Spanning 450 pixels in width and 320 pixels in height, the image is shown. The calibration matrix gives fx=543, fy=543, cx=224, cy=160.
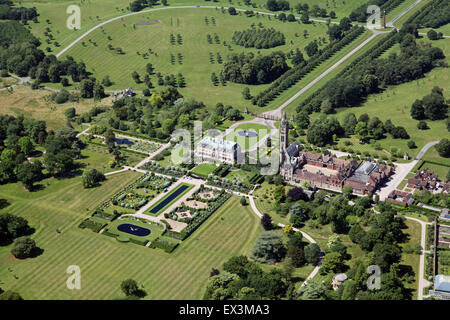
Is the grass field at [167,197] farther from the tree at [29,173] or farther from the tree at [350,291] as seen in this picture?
the tree at [350,291]

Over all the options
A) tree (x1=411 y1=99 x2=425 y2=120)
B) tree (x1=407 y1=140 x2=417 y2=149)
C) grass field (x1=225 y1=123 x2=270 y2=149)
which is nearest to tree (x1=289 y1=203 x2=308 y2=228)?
grass field (x1=225 y1=123 x2=270 y2=149)

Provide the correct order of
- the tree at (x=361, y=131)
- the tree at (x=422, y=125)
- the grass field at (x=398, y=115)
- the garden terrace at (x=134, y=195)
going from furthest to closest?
the tree at (x=422, y=125), the tree at (x=361, y=131), the grass field at (x=398, y=115), the garden terrace at (x=134, y=195)

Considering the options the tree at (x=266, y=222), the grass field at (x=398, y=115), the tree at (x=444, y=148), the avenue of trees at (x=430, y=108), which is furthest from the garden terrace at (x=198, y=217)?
the avenue of trees at (x=430, y=108)

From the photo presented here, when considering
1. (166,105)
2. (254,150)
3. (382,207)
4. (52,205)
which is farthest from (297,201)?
(166,105)

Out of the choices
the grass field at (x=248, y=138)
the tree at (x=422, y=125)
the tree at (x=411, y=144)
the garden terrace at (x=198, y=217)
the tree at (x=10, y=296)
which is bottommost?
the garden terrace at (x=198, y=217)

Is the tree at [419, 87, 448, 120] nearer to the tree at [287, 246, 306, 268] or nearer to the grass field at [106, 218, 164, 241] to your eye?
the tree at [287, 246, 306, 268]

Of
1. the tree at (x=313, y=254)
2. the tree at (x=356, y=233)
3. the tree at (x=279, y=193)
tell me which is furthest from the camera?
the tree at (x=279, y=193)

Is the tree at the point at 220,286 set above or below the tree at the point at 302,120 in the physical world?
below
